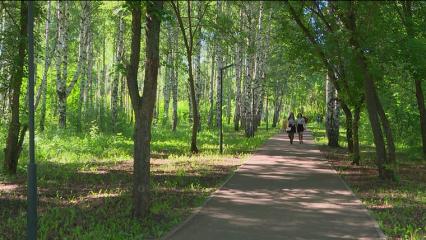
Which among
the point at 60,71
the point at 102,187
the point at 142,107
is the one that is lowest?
the point at 102,187

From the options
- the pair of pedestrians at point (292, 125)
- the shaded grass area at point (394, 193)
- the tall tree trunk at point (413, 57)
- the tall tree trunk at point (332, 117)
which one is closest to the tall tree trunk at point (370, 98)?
the shaded grass area at point (394, 193)

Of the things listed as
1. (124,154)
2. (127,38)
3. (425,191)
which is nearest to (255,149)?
(124,154)

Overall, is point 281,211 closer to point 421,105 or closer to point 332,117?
point 421,105

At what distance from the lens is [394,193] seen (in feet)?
39.3

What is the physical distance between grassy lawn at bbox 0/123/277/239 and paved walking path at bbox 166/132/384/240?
53 centimetres

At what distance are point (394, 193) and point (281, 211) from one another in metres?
3.70

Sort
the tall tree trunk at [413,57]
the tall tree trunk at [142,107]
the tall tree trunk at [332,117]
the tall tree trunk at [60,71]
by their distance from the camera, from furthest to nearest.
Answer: the tall tree trunk at [60,71] < the tall tree trunk at [332,117] < the tall tree trunk at [413,57] < the tall tree trunk at [142,107]

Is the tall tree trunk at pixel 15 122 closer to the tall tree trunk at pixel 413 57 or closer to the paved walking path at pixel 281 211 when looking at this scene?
the paved walking path at pixel 281 211

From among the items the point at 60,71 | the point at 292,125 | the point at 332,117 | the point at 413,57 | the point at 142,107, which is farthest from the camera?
the point at 292,125

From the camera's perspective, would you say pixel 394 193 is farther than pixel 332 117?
No

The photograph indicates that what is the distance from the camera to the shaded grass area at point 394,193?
334 inches

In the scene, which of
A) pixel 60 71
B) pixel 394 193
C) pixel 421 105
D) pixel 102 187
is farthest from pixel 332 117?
pixel 102 187

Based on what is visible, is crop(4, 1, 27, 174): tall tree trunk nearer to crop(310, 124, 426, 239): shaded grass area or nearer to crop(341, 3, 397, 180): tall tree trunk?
crop(341, 3, 397, 180): tall tree trunk

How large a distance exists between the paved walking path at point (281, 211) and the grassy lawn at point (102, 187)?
20.7 inches
